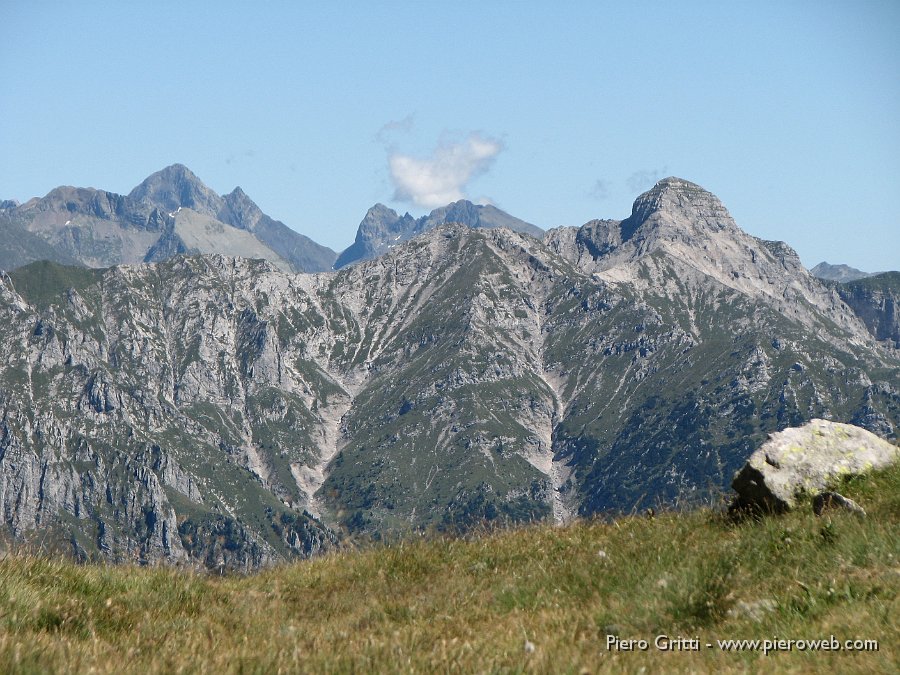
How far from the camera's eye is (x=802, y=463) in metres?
12.9

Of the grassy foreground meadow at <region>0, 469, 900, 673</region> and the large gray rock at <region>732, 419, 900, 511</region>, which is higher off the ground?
the large gray rock at <region>732, 419, 900, 511</region>

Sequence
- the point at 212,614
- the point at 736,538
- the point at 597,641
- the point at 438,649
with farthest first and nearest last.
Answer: the point at 736,538 → the point at 212,614 → the point at 597,641 → the point at 438,649

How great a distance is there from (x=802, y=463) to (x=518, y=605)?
589 cm

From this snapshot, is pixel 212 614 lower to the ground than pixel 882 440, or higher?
lower

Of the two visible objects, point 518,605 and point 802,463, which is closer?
point 518,605

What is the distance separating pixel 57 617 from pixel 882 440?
1321cm

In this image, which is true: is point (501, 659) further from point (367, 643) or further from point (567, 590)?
point (567, 590)

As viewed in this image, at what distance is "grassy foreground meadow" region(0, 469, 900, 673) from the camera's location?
7.35m

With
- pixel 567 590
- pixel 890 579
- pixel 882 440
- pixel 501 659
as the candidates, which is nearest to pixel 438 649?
pixel 501 659

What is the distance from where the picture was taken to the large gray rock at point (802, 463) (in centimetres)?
1255

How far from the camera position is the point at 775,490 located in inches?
492

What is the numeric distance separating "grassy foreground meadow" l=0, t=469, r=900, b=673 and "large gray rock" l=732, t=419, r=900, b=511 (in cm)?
49

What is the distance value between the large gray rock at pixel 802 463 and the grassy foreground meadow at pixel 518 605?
491 mm

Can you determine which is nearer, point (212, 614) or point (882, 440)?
point (212, 614)
